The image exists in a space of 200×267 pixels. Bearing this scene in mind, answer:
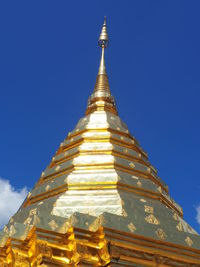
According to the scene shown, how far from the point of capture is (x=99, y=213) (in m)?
10.9

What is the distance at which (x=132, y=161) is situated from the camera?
1361 centimetres

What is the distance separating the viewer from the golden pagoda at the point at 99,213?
918 cm

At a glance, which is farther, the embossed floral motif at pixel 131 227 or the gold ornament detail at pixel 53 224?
the embossed floral motif at pixel 131 227

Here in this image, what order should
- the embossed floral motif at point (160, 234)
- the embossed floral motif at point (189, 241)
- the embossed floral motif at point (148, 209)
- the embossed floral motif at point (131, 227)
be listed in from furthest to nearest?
the embossed floral motif at point (148, 209)
the embossed floral motif at point (189, 241)
the embossed floral motif at point (160, 234)
the embossed floral motif at point (131, 227)

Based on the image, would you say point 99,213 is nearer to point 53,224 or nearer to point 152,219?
point 152,219

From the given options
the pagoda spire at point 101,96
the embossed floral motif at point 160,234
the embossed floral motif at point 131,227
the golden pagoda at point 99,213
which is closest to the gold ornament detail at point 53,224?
the golden pagoda at point 99,213

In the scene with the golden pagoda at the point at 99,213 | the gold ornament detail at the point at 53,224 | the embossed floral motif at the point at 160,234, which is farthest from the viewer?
the embossed floral motif at the point at 160,234

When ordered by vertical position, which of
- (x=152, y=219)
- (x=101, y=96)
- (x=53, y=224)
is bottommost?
(x=53, y=224)

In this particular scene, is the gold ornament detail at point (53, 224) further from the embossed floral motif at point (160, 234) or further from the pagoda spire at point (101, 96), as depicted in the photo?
the pagoda spire at point (101, 96)

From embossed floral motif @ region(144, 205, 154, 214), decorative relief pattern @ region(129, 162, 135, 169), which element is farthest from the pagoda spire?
embossed floral motif @ region(144, 205, 154, 214)

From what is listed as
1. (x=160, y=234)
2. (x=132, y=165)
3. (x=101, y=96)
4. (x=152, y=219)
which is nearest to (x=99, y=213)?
(x=152, y=219)

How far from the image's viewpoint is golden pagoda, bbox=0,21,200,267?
9180mm

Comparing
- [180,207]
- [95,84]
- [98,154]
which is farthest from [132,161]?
[95,84]

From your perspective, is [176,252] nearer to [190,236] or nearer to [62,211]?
[190,236]
